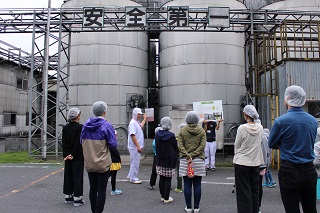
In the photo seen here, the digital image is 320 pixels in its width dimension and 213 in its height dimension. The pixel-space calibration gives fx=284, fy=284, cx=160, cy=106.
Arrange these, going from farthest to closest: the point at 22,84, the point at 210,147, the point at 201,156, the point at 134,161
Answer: the point at 22,84 < the point at 210,147 < the point at 134,161 < the point at 201,156

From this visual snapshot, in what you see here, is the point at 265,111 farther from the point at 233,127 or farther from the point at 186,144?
the point at 186,144

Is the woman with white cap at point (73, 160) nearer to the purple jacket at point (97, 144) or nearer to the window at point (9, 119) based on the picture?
the purple jacket at point (97, 144)

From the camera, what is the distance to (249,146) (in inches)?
174

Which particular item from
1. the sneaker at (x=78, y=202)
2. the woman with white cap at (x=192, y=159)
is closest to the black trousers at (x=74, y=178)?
the sneaker at (x=78, y=202)

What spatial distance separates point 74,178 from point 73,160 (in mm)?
354

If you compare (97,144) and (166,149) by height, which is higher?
(97,144)

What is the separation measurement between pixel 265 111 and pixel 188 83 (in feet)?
16.2

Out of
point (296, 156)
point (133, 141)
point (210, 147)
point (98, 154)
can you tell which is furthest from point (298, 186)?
point (210, 147)

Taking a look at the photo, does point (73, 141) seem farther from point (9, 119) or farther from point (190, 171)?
point (9, 119)

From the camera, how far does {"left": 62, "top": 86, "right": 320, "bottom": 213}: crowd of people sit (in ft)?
10.6

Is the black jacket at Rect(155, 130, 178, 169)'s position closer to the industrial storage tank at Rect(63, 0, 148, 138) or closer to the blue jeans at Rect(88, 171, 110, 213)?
the blue jeans at Rect(88, 171, 110, 213)

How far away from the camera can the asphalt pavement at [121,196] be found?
5402 mm

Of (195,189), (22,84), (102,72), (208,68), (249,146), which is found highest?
(22,84)

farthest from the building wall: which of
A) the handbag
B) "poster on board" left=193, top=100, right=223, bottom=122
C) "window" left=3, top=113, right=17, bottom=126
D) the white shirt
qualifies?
the handbag
